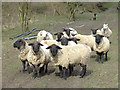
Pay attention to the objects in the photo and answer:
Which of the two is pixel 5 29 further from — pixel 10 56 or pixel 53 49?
pixel 53 49

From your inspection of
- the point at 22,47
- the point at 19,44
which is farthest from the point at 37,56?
the point at 19,44

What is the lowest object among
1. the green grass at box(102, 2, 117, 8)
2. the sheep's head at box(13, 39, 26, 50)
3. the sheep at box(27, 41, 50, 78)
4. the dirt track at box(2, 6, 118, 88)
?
the dirt track at box(2, 6, 118, 88)

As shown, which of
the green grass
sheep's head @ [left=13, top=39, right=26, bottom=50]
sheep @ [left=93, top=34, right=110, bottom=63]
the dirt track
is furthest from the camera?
the green grass

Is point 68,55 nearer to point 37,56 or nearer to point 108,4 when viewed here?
point 37,56

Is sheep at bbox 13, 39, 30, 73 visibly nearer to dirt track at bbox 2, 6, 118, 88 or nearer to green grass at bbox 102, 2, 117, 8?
dirt track at bbox 2, 6, 118, 88

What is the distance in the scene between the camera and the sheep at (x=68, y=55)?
8.03m

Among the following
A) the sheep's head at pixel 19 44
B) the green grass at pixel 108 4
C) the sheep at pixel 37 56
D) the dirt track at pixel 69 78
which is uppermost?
the green grass at pixel 108 4

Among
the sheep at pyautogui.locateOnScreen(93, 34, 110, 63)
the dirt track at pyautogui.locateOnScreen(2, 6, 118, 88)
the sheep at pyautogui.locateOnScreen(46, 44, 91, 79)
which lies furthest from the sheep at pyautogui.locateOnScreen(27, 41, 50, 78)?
the sheep at pyautogui.locateOnScreen(93, 34, 110, 63)

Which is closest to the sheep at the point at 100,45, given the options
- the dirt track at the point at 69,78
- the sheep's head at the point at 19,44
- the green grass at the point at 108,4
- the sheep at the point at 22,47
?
the dirt track at the point at 69,78

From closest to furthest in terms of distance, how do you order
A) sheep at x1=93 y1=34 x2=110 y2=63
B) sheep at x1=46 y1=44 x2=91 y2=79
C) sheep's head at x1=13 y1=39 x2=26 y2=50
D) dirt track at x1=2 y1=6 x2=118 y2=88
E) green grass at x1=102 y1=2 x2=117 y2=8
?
1. dirt track at x1=2 y1=6 x2=118 y2=88
2. sheep at x1=46 y1=44 x2=91 y2=79
3. sheep's head at x1=13 y1=39 x2=26 y2=50
4. sheep at x1=93 y1=34 x2=110 y2=63
5. green grass at x1=102 y1=2 x2=117 y2=8

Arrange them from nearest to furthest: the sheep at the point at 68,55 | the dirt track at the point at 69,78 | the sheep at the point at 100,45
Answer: the dirt track at the point at 69,78, the sheep at the point at 68,55, the sheep at the point at 100,45

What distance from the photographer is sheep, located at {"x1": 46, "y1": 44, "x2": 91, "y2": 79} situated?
8.03 m

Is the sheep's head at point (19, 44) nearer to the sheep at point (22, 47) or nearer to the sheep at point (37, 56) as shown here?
the sheep at point (22, 47)

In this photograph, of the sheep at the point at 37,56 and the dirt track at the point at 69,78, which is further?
the sheep at the point at 37,56
